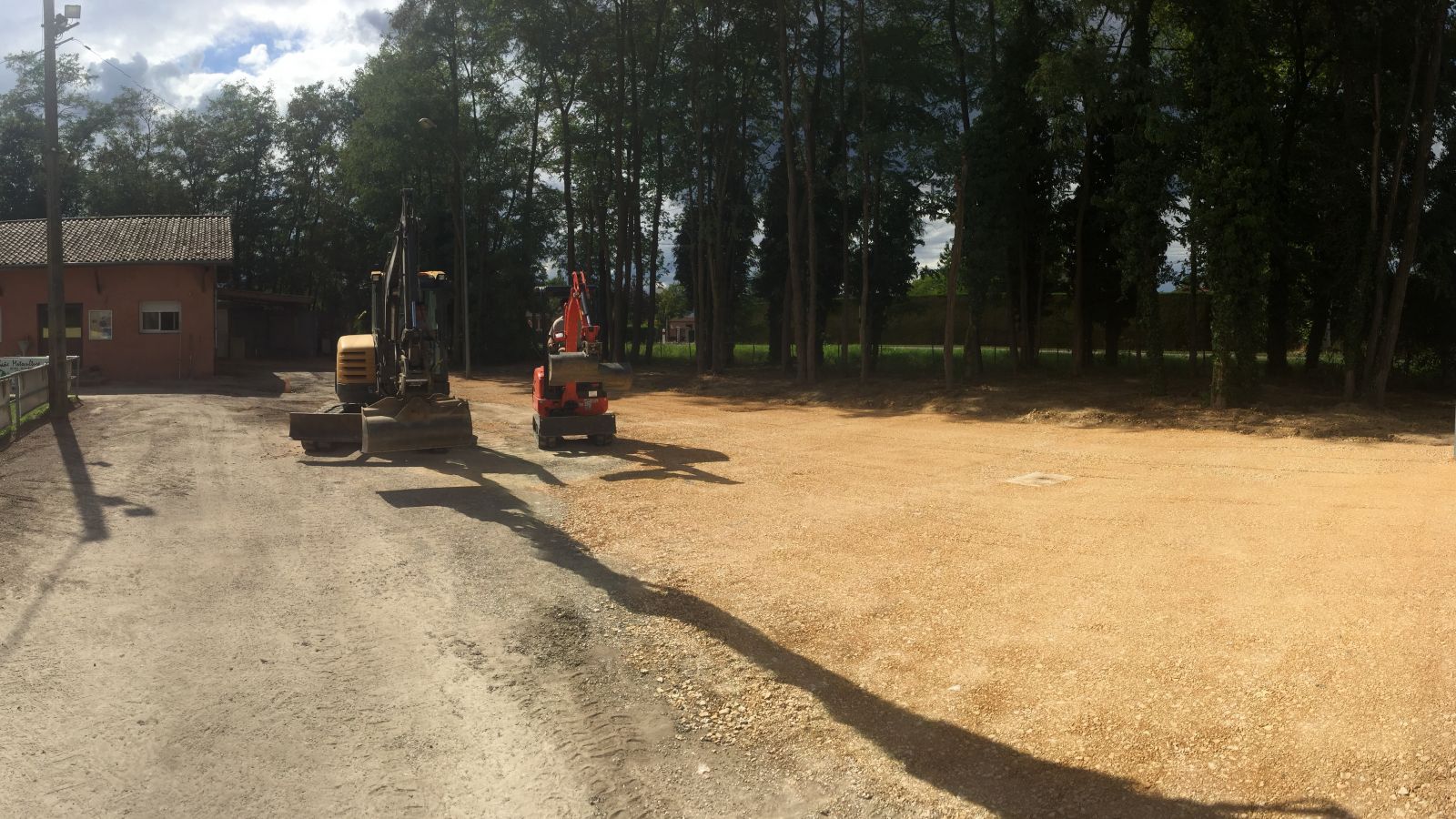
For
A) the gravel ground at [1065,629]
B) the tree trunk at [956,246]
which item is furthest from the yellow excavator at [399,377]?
the tree trunk at [956,246]

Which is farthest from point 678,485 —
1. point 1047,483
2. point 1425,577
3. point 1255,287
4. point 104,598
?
point 1255,287

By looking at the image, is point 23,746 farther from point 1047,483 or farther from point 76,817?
point 1047,483

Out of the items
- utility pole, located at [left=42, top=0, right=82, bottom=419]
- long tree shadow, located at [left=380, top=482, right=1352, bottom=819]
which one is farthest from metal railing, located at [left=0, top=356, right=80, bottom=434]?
long tree shadow, located at [left=380, top=482, right=1352, bottom=819]

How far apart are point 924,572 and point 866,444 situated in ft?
32.9

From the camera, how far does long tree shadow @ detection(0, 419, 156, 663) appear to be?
7.22 meters

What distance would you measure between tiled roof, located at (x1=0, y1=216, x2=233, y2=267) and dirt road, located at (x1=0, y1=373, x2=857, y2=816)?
2516 centimetres

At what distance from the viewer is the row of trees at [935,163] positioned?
2327 cm

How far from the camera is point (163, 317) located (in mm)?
35312

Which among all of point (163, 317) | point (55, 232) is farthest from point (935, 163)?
point (163, 317)

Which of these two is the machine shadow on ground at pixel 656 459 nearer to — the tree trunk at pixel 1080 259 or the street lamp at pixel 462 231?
the tree trunk at pixel 1080 259

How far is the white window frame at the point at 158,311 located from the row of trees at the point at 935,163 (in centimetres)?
1408

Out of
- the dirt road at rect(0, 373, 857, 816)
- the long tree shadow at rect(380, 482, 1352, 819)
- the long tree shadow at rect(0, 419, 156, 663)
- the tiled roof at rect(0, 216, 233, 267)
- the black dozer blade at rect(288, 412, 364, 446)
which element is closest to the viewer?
the long tree shadow at rect(380, 482, 1352, 819)

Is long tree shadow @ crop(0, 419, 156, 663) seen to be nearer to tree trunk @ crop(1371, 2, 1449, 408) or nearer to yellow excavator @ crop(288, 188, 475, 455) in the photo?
yellow excavator @ crop(288, 188, 475, 455)

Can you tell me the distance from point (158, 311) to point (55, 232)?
44.5 ft
